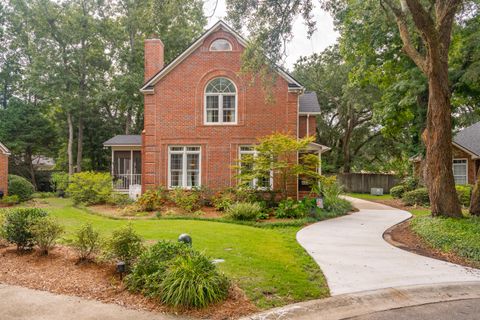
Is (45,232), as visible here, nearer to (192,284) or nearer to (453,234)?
(192,284)

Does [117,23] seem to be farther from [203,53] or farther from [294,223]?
[294,223]

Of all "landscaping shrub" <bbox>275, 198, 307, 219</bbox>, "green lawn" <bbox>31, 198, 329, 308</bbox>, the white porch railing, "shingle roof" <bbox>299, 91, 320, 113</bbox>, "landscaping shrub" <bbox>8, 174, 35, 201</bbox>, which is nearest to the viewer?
"green lawn" <bbox>31, 198, 329, 308</bbox>

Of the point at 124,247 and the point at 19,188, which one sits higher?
the point at 19,188

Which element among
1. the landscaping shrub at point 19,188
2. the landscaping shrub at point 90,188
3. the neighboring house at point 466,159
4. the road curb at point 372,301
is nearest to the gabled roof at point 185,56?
the landscaping shrub at point 90,188

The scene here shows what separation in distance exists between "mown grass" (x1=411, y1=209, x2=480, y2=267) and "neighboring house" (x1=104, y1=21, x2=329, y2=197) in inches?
293

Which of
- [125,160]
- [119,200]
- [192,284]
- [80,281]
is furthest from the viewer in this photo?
[125,160]

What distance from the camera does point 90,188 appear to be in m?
17.4

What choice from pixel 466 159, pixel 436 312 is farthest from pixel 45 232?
pixel 466 159

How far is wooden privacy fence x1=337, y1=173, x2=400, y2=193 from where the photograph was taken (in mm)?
30125

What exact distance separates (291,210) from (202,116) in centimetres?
638

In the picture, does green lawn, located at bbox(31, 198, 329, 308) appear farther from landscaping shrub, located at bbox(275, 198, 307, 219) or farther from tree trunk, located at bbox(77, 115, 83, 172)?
tree trunk, located at bbox(77, 115, 83, 172)

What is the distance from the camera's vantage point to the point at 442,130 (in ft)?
34.4

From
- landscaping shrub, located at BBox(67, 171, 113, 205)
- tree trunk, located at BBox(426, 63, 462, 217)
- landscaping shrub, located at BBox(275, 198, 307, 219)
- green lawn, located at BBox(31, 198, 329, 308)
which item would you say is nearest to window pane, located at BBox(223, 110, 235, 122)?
landscaping shrub, located at BBox(275, 198, 307, 219)

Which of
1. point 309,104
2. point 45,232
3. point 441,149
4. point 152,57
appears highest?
point 152,57
